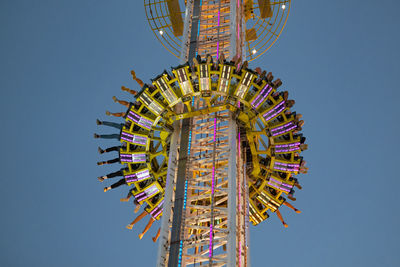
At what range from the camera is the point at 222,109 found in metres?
25.0

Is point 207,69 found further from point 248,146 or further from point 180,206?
point 180,206

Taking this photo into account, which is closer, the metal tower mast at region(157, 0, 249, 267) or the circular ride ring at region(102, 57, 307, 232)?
the metal tower mast at region(157, 0, 249, 267)

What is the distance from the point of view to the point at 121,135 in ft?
84.9

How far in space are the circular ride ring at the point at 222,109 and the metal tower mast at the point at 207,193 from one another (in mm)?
748

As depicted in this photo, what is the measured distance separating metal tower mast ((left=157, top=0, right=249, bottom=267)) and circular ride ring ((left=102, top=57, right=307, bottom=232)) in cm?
75

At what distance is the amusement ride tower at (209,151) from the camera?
22.2 m

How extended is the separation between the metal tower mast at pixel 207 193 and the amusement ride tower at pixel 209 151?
0.15ft

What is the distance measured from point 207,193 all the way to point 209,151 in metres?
2.98

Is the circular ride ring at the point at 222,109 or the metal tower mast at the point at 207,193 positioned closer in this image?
the metal tower mast at the point at 207,193

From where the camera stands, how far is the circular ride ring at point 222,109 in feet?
81.4

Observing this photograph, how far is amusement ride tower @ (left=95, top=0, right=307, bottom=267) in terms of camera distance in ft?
72.9

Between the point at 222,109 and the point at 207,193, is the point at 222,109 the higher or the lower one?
the higher one

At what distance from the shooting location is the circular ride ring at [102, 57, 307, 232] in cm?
2480

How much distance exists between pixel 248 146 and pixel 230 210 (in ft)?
18.0
